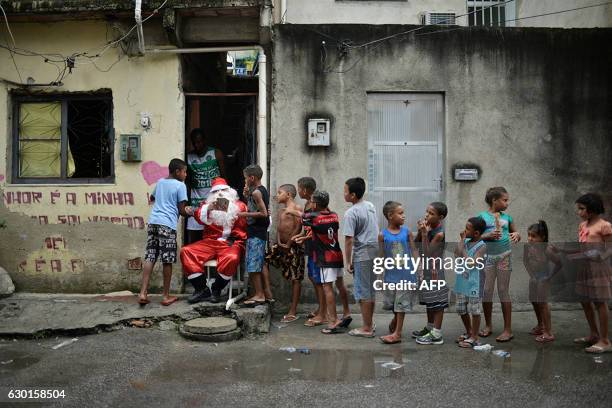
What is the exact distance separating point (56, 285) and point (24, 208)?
3.65 ft

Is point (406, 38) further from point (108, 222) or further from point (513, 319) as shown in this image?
point (108, 222)

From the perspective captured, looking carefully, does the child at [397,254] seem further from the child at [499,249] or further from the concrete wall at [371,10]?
the concrete wall at [371,10]

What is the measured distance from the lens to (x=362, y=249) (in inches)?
248

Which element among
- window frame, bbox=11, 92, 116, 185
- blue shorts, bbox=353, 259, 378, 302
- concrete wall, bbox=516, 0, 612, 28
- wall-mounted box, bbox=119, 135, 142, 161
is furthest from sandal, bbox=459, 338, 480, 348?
concrete wall, bbox=516, 0, 612, 28

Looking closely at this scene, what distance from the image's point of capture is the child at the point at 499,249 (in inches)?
242

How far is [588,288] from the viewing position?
5.88 meters

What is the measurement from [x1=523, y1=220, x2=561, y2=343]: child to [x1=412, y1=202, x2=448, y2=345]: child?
1053 millimetres

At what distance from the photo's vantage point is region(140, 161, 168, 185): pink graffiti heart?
7.61m

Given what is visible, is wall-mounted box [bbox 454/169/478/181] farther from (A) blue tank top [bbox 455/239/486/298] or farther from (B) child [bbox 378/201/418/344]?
(B) child [bbox 378/201/418/344]

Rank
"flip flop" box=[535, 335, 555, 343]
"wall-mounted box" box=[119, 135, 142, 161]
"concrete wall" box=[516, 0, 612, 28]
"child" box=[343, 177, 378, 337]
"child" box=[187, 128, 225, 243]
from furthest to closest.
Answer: "concrete wall" box=[516, 0, 612, 28] < "child" box=[187, 128, 225, 243] < "wall-mounted box" box=[119, 135, 142, 161] < "child" box=[343, 177, 378, 337] < "flip flop" box=[535, 335, 555, 343]

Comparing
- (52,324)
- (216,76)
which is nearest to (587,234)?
(52,324)

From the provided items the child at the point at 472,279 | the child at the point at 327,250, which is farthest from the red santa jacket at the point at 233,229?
the child at the point at 472,279

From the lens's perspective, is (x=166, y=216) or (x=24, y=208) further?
(x=24, y=208)

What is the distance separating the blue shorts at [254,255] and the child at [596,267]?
3536mm
